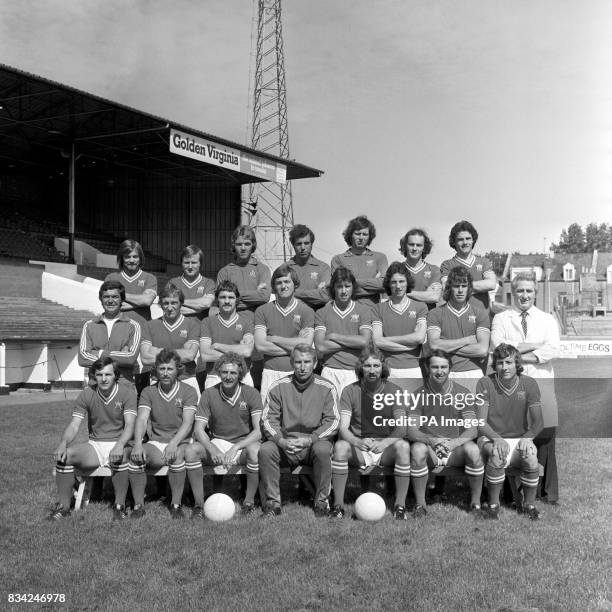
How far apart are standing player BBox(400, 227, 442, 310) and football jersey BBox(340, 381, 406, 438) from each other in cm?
95

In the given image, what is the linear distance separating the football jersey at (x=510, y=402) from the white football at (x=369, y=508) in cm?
105

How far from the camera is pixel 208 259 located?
100ft

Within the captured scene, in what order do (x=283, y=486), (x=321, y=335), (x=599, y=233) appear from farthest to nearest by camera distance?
(x=599, y=233)
(x=283, y=486)
(x=321, y=335)

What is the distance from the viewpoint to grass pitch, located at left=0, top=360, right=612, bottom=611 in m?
3.47

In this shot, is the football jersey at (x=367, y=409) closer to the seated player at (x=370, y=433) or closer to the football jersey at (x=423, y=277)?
the seated player at (x=370, y=433)

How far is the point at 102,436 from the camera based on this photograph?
17.2 ft

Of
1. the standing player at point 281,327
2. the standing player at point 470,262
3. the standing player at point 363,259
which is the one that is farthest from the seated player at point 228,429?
the standing player at point 470,262

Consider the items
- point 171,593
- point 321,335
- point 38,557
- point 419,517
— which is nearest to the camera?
point 171,593

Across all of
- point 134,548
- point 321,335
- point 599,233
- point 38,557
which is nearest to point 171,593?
point 134,548

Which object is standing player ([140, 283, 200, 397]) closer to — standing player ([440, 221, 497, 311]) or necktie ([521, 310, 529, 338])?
standing player ([440, 221, 497, 311])

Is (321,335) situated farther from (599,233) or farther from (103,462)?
(599,233)

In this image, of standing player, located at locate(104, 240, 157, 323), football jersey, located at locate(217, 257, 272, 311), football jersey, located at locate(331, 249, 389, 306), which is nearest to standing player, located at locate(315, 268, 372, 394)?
football jersey, located at locate(331, 249, 389, 306)

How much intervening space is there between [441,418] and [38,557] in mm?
2933

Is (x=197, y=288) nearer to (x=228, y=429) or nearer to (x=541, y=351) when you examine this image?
(x=228, y=429)
